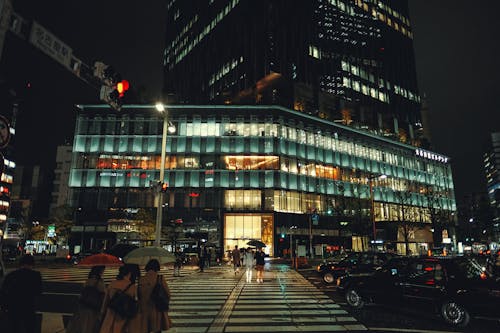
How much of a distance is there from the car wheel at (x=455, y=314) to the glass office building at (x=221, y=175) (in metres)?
40.9

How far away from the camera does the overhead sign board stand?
19.7 ft

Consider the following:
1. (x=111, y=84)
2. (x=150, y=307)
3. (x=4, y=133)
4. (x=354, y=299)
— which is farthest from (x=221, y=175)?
(x=4, y=133)

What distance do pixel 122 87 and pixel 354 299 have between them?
10.1 m

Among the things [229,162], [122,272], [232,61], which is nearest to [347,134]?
[229,162]

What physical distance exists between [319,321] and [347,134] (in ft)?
187

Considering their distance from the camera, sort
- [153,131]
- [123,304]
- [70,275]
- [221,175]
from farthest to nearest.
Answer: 1. [153,131]
2. [221,175]
3. [70,275]
4. [123,304]

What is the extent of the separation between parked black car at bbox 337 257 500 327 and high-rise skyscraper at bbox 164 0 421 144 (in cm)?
5938

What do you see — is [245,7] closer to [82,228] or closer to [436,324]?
[82,228]

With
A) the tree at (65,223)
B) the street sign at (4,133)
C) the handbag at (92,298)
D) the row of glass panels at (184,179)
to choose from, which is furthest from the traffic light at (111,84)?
the tree at (65,223)

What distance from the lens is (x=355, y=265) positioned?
17562mm

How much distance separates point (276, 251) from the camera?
1984 inches

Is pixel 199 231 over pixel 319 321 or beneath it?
over

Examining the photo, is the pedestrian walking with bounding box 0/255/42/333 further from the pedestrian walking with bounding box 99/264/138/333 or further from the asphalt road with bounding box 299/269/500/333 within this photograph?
the asphalt road with bounding box 299/269/500/333

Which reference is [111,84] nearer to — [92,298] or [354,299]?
[92,298]
